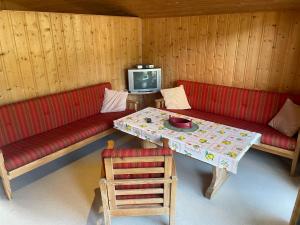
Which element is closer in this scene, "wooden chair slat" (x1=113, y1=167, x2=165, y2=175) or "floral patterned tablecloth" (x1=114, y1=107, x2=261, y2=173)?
"wooden chair slat" (x1=113, y1=167, x2=165, y2=175)

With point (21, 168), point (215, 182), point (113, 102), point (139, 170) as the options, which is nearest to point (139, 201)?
point (139, 170)

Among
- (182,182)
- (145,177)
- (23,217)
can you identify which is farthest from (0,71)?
(182,182)

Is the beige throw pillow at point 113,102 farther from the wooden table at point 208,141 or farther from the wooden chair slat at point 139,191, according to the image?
the wooden chair slat at point 139,191

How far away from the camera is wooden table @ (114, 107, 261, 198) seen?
2076 millimetres

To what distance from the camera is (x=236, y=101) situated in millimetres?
3398

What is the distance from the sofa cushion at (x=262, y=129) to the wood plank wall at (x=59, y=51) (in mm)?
1562

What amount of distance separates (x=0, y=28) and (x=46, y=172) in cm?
175

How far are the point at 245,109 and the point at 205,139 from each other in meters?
1.33

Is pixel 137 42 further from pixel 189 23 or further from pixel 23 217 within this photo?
pixel 23 217

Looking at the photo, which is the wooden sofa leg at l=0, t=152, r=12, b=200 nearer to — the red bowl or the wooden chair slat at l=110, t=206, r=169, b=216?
the wooden chair slat at l=110, t=206, r=169, b=216

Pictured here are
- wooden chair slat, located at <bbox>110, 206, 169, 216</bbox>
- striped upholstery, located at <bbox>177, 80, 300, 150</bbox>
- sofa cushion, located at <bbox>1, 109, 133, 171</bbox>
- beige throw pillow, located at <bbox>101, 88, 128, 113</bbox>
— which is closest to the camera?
wooden chair slat, located at <bbox>110, 206, 169, 216</bbox>

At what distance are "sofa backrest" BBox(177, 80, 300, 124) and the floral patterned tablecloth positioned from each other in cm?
85

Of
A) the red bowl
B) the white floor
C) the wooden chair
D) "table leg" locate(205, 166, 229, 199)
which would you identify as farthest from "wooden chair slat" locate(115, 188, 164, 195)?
the red bowl

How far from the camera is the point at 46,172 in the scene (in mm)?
2777
